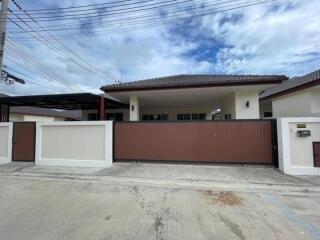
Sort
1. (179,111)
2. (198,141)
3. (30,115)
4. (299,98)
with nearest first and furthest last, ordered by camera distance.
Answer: (198,141) < (299,98) < (179,111) < (30,115)

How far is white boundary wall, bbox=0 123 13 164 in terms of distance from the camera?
9539 mm

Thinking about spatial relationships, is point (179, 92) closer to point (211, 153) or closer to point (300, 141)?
point (211, 153)

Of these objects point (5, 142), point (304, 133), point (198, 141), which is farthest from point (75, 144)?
point (304, 133)

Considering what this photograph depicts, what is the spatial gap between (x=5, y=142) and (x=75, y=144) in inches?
152

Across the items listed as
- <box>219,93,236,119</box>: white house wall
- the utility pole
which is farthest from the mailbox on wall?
the utility pole

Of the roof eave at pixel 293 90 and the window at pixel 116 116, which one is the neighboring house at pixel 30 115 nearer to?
the window at pixel 116 116

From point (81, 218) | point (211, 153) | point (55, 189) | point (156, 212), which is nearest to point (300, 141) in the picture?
point (211, 153)

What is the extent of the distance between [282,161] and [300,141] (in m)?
0.90

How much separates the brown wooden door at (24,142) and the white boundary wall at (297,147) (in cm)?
1031

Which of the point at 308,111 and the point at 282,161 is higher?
the point at 308,111

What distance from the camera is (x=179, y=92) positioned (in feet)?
33.3

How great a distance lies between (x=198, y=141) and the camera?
8.17 metres

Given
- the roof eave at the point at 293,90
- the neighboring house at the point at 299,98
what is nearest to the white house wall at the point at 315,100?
the neighboring house at the point at 299,98

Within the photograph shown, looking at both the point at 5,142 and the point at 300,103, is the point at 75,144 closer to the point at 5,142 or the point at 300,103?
the point at 5,142
